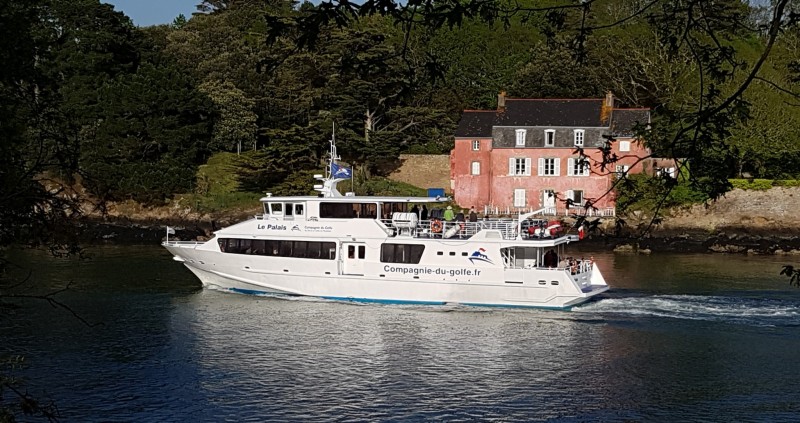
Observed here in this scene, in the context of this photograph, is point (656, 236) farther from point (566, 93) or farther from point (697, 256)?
point (566, 93)

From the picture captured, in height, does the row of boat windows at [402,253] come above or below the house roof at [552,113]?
below

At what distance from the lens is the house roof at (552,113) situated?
58.2 metres

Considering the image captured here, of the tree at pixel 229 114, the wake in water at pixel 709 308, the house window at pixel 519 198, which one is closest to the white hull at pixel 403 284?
the wake in water at pixel 709 308

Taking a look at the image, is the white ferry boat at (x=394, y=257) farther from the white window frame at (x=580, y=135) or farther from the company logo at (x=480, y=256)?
the white window frame at (x=580, y=135)

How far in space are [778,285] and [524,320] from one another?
12.6 metres

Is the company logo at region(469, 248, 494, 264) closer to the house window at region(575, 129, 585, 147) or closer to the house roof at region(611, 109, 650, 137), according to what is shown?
the house roof at region(611, 109, 650, 137)

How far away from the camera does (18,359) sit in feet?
41.3

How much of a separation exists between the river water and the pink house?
23620 millimetres

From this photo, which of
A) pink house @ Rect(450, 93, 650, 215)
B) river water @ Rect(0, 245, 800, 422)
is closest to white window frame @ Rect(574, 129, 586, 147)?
pink house @ Rect(450, 93, 650, 215)

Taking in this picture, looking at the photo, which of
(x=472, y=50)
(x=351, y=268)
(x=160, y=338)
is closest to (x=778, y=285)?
(x=351, y=268)

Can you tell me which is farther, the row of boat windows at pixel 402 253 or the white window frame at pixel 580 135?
the white window frame at pixel 580 135

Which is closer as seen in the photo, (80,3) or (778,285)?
(778,285)

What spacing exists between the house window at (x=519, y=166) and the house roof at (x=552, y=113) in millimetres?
2432

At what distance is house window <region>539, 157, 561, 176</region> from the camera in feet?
193
